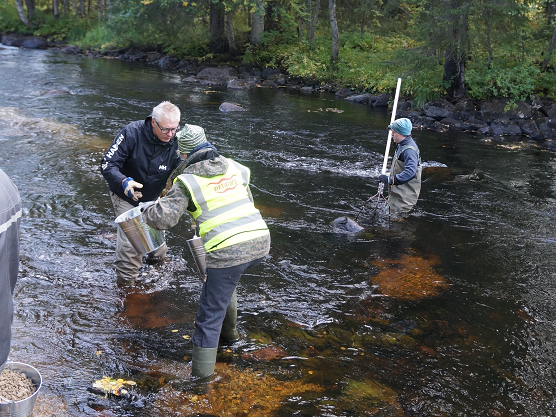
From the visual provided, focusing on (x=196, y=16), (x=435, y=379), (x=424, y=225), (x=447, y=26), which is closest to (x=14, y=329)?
(x=435, y=379)

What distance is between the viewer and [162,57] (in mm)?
30844

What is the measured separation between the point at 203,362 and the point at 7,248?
6.93 ft

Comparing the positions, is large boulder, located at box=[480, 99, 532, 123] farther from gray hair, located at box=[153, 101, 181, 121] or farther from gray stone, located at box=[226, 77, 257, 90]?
gray hair, located at box=[153, 101, 181, 121]

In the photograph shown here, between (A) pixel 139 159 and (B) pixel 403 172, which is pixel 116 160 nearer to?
(A) pixel 139 159

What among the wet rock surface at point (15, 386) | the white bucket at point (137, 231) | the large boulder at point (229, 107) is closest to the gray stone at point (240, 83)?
the large boulder at point (229, 107)

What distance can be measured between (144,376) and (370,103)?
732 inches

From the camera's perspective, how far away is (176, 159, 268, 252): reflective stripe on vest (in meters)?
3.94

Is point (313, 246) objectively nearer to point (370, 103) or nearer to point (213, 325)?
point (213, 325)

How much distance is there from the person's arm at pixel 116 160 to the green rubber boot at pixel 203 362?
2005 millimetres

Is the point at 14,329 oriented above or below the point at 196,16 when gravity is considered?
below

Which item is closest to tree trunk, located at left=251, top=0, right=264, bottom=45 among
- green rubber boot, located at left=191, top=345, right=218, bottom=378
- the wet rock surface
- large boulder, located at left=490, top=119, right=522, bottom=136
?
large boulder, located at left=490, top=119, right=522, bottom=136

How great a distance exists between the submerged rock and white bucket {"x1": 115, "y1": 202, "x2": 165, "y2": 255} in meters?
3.81

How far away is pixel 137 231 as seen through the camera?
4.79 meters

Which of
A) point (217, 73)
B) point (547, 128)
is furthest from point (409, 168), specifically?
point (217, 73)
